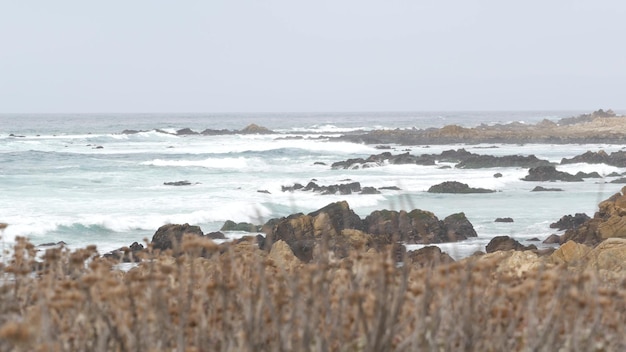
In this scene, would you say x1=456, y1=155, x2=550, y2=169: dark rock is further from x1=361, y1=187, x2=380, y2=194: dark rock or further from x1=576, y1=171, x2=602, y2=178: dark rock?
x1=361, y1=187, x2=380, y2=194: dark rock

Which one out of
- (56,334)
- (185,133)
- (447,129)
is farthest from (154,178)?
(185,133)

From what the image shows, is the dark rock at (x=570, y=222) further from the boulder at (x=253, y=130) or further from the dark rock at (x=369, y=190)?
the boulder at (x=253, y=130)

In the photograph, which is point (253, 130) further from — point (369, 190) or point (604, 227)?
point (604, 227)

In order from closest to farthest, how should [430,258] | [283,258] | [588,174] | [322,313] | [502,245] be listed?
[322,313]
[430,258]
[283,258]
[502,245]
[588,174]

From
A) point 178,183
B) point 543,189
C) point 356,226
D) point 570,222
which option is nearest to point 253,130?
point 178,183

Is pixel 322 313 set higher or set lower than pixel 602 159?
higher

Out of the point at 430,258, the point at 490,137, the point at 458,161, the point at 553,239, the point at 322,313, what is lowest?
the point at 458,161

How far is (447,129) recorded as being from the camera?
69.3 m

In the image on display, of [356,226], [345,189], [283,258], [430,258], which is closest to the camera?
[430,258]

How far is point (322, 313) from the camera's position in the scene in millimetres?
3133

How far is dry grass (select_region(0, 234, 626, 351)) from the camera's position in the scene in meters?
2.42

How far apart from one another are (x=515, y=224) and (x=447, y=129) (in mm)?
49431

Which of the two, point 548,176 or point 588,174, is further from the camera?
point 588,174

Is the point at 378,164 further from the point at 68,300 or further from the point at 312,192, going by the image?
the point at 68,300
